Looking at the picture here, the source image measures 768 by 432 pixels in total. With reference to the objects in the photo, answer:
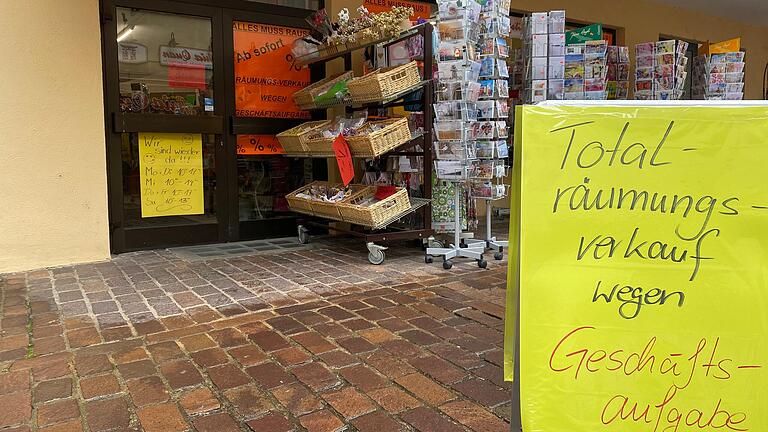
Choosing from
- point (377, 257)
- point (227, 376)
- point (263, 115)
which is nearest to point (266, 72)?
point (263, 115)

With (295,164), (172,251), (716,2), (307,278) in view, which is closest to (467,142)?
(307,278)

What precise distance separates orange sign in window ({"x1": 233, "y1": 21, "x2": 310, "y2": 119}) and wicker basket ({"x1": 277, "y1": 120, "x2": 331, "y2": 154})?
42 centimetres

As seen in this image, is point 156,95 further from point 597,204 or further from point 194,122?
point 597,204

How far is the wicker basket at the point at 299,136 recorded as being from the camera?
5145mm

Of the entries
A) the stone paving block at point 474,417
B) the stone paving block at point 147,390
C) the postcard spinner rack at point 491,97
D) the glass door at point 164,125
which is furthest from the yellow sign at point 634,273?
the glass door at point 164,125

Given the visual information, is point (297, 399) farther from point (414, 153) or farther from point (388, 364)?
point (414, 153)

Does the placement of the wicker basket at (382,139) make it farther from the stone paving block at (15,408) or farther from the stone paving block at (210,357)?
the stone paving block at (15,408)

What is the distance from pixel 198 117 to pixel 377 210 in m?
2.03

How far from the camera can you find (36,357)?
2.76 m

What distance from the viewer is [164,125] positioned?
512 cm

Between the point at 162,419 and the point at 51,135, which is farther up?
the point at 51,135

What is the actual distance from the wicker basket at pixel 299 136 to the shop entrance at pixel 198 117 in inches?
15.3

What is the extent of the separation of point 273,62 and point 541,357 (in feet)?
16.2

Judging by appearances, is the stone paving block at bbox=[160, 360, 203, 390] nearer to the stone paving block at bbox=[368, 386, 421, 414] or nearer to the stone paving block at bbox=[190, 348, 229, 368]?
the stone paving block at bbox=[190, 348, 229, 368]
